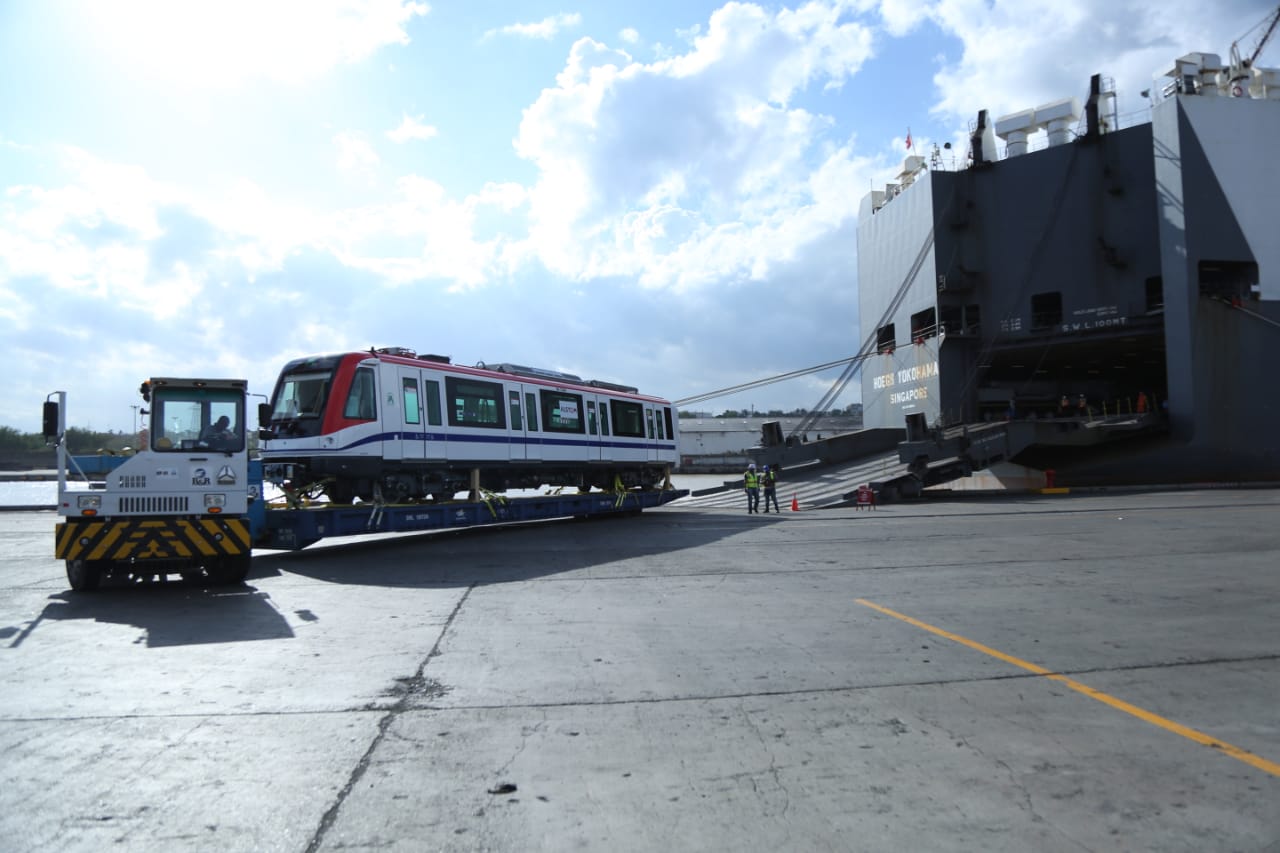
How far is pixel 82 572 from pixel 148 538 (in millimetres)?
1067

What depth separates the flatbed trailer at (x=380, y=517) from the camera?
1319 cm

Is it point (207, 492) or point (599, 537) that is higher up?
point (207, 492)

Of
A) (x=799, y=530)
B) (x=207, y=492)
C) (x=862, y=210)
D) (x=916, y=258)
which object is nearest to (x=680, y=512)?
(x=799, y=530)

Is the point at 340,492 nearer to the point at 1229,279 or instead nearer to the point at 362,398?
the point at 362,398

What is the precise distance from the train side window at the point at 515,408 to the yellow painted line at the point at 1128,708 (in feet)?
36.6

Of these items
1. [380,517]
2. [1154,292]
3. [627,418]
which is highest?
[1154,292]

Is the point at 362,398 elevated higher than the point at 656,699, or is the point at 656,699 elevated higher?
the point at 362,398

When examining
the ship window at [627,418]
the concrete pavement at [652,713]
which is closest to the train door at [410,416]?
the concrete pavement at [652,713]

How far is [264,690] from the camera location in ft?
19.4

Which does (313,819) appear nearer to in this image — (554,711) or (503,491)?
(554,711)

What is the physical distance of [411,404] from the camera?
14852 mm

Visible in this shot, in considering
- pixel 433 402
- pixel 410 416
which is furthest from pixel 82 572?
pixel 433 402

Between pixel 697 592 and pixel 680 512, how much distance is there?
15381mm

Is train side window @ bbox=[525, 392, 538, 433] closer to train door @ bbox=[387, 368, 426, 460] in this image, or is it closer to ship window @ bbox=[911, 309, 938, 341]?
train door @ bbox=[387, 368, 426, 460]
